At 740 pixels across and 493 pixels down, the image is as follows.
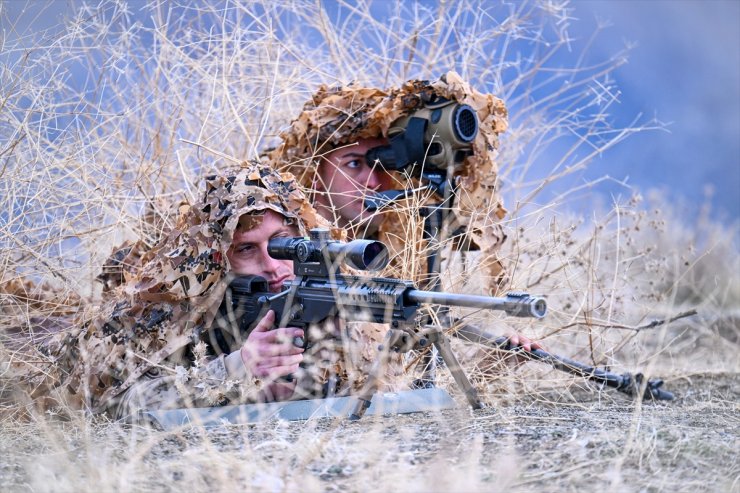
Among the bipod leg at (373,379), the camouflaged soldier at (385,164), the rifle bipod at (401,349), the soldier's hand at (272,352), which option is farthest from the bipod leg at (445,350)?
the camouflaged soldier at (385,164)

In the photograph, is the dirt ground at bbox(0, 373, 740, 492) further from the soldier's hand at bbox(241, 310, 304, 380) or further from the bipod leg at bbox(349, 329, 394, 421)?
the soldier's hand at bbox(241, 310, 304, 380)

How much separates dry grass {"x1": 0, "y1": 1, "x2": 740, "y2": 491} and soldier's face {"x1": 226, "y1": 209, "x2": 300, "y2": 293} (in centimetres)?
71

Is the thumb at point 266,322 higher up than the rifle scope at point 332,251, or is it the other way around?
the rifle scope at point 332,251

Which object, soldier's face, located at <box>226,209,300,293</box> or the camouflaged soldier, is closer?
soldier's face, located at <box>226,209,300,293</box>

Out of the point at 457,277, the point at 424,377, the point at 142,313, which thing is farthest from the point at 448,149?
the point at 142,313

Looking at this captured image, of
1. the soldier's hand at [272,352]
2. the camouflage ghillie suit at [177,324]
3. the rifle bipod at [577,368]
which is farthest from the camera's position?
the rifle bipod at [577,368]

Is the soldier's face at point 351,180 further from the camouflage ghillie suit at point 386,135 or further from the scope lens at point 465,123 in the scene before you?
the scope lens at point 465,123

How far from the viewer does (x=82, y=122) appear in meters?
4.91

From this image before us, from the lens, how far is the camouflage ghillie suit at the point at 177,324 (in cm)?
352

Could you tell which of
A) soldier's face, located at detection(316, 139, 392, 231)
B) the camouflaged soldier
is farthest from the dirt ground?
soldier's face, located at detection(316, 139, 392, 231)

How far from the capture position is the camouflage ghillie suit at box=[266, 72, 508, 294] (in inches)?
185

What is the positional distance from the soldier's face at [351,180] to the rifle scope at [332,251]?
1.31m

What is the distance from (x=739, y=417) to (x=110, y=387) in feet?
8.91

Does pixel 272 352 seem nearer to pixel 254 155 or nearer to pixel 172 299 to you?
pixel 172 299
